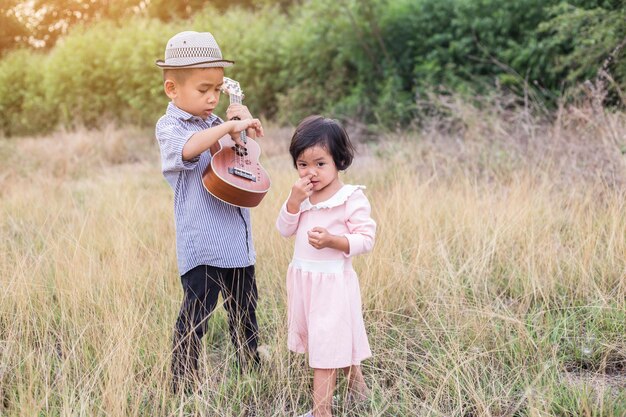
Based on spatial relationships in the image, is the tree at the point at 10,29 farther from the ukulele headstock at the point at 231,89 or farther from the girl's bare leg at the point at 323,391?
the girl's bare leg at the point at 323,391

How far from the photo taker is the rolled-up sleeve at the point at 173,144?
2615 millimetres

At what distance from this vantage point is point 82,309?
3545 millimetres

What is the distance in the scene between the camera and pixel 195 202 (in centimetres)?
275

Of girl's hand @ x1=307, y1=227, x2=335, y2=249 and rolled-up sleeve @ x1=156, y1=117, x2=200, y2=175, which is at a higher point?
rolled-up sleeve @ x1=156, y1=117, x2=200, y2=175

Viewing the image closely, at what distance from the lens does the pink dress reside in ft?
8.25

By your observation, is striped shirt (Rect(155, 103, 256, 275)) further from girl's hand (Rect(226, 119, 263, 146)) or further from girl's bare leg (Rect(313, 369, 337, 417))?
girl's bare leg (Rect(313, 369, 337, 417))

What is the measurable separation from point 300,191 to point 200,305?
70 cm

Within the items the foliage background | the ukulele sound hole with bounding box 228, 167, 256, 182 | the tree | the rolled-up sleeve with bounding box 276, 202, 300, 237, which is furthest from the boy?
the tree

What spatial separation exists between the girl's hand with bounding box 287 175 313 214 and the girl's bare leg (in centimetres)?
A: 66

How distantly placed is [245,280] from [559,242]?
2.32 m

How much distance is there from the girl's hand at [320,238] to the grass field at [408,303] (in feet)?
2.39

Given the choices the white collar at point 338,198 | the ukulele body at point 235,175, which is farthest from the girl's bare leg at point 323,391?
the ukulele body at point 235,175

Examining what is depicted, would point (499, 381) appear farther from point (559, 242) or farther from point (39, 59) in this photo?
point (39, 59)

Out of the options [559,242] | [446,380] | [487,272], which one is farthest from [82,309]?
[559,242]
